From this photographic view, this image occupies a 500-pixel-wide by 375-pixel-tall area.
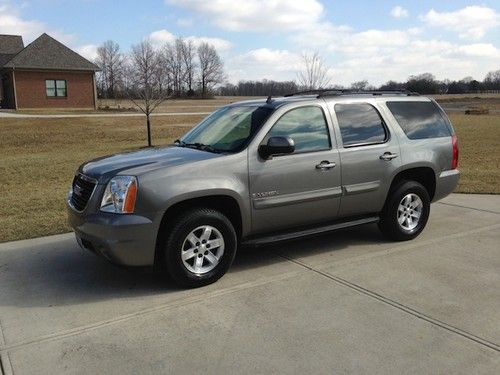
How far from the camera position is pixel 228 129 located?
543cm

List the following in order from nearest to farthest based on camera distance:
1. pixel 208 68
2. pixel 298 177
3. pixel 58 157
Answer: pixel 298 177, pixel 58 157, pixel 208 68

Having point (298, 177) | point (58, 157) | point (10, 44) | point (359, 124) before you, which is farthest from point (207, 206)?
point (10, 44)

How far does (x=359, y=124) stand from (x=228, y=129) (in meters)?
1.47

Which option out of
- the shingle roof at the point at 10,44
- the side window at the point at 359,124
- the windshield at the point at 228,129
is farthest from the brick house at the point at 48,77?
the side window at the point at 359,124

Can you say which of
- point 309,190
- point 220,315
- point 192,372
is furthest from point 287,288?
point 192,372

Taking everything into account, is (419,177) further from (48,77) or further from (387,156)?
(48,77)

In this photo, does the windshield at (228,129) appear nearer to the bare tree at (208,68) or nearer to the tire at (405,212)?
the tire at (405,212)

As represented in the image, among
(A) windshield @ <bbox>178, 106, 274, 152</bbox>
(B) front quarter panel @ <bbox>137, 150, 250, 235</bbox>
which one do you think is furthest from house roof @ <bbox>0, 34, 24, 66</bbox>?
(B) front quarter panel @ <bbox>137, 150, 250, 235</bbox>

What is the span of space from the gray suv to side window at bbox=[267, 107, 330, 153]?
0.5 inches

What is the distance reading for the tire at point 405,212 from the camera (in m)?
5.94

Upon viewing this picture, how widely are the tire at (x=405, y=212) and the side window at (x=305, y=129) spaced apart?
1181mm

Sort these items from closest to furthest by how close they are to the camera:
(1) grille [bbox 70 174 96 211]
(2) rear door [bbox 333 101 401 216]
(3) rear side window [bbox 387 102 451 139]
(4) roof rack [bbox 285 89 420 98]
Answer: (1) grille [bbox 70 174 96 211]
(2) rear door [bbox 333 101 401 216]
(4) roof rack [bbox 285 89 420 98]
(3) rear side window [bbox 387 102 451 139]

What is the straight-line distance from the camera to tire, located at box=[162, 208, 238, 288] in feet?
14.8

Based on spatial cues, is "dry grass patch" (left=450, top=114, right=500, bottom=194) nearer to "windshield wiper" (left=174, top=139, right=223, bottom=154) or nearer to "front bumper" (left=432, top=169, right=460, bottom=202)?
"front bumper" (left=432, top=169, right=460, bottom=202)
